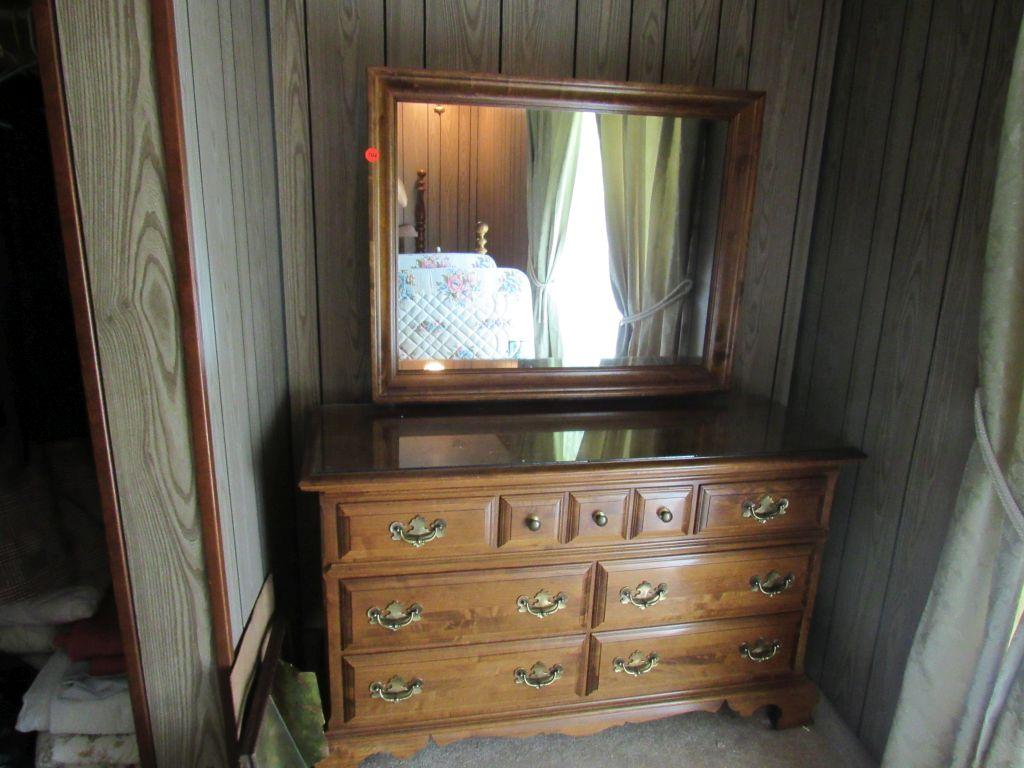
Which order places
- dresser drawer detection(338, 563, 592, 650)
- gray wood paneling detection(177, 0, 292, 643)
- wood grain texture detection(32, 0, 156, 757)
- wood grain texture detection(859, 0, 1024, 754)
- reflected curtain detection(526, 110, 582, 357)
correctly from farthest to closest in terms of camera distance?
reflected curtain detection(526, 110, 582, 357), dresser drawer detection(338, 563, 592, 650), wood grain texture detection(859, 0, 1024, 754), gray wood paneling detection(177, 0, 292, 643), wood grain texture detection(32, 0, 156, 757)

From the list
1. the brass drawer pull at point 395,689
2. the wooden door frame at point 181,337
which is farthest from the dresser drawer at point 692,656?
the wooden door frame at point 181,337

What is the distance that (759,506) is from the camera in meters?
1.50

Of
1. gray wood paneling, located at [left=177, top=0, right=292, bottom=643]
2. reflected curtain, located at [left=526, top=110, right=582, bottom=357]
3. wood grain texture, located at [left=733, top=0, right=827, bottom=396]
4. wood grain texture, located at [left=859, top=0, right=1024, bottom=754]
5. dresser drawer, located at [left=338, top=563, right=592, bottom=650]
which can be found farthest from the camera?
wood grain texture, located at [left=733, top=0, right=827, bottom=396]

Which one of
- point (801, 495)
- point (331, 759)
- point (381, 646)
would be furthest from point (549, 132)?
point (331, 759)

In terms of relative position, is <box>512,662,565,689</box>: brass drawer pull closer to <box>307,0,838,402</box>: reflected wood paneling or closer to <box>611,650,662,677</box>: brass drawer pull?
<box>611,650,662,677</box>: brass drawer pull

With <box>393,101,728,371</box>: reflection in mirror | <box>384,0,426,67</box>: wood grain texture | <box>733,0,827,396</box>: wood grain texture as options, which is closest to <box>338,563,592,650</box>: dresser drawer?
<box>393,101,728,371</box>: reflection in mirror

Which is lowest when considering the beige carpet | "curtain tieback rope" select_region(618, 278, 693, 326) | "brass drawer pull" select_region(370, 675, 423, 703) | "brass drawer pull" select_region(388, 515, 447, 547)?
the beige carpet

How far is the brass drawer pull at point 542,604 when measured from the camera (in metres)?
1.45

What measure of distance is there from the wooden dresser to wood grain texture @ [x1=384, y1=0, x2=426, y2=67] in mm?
889

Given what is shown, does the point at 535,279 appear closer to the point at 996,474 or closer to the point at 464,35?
the point at 464,35

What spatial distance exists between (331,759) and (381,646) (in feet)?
1.00

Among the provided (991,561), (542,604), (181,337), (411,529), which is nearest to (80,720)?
(411,529)

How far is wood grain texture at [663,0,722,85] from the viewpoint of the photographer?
5.45 feet

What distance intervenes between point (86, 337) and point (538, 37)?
49.6 inches
